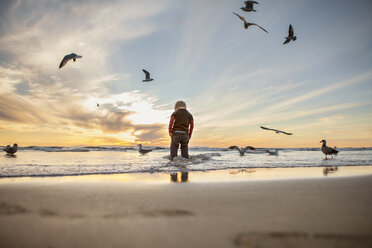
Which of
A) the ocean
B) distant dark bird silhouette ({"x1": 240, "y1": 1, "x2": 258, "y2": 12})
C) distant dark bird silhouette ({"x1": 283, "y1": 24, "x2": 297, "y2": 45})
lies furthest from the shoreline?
distant dark bird silhouette ({"x1": 283, "y1": 24, "x2": 297, "y2": 45})

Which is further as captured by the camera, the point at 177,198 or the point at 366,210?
the point at 177,198

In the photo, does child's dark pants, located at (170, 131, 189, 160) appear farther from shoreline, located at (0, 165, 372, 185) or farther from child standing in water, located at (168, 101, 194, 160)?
shoreline, located at (0, 165, 372, 185)

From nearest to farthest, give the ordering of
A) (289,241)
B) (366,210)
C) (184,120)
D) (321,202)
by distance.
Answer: (289,241)
(366,210)
(321,202)
(184,120)

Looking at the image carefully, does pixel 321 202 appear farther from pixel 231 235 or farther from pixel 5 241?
pixel 5 241

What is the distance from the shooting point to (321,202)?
2.08 metres

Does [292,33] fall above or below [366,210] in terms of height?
above

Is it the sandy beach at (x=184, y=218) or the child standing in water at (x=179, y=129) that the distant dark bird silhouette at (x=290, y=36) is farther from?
the sandy beach at (x=184, y=218)

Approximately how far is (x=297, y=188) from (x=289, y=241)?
181 cm

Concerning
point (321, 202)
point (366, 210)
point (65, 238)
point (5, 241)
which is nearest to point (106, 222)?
point (65, 238)

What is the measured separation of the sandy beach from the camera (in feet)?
4.06

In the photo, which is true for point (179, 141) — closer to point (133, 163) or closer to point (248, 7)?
point (133, 163)

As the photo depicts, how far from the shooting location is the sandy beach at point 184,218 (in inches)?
48.8

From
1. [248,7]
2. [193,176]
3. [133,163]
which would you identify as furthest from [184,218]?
[248,7]

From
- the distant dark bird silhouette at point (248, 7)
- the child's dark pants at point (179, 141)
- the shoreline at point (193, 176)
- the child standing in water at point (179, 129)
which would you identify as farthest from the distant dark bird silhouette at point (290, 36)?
the shoreline at point (193, 176)
